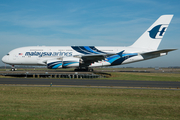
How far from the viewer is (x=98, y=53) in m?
38.6

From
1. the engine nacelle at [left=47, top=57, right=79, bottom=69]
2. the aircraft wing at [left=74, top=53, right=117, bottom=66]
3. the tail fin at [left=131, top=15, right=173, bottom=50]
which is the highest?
the tail fin at [left=131, top=15, right=173, bottom=50]

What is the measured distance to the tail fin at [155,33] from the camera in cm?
3969

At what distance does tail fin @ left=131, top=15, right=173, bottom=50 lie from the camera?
39688mm

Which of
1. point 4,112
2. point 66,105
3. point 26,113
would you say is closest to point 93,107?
point 66,105

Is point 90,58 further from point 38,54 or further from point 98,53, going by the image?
point 38,54

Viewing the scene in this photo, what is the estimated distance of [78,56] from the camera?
3631 centimetres

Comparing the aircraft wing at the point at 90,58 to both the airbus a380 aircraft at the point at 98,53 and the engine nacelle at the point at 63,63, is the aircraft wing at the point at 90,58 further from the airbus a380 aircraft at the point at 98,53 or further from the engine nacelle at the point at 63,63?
the engine nacelle at the point at 63,63

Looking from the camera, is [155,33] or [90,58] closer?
[90,58]

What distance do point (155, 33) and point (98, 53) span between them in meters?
13.3

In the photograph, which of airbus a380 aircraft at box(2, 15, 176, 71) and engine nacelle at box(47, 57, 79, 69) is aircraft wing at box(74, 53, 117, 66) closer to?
airbus a380 aircraft at box(2, 15, 176, 71)

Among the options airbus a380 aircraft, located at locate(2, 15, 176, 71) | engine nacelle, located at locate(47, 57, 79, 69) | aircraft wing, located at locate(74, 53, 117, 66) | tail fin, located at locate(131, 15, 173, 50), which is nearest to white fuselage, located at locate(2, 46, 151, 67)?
airbus a380 aircraft, located at locate(2, 15, 176, 71)

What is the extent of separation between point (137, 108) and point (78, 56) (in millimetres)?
27303

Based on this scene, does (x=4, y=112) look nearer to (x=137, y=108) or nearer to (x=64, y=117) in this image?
(x=64, y=117)

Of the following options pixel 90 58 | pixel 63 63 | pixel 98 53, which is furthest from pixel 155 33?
pixel 63 63
